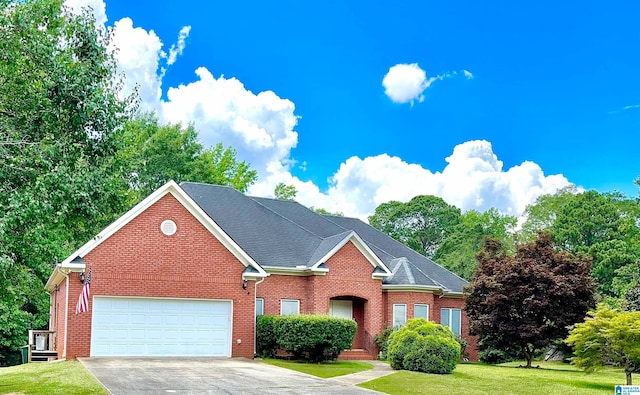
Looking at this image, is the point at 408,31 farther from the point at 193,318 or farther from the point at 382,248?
the point at 193,318

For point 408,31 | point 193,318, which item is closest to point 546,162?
point 408,31

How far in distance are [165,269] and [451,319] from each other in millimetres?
14940

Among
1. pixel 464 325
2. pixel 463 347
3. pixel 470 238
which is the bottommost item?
pixel 463 347

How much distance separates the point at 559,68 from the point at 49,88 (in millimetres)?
23865

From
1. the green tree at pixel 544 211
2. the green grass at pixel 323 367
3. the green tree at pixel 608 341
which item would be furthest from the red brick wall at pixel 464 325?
the green tree at pixel 544 211

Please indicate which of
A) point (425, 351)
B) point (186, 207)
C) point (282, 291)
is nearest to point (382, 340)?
point (282, 291)

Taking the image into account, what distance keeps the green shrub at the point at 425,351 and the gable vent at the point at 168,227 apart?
906 cm

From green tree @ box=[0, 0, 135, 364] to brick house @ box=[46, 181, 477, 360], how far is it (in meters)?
8.22

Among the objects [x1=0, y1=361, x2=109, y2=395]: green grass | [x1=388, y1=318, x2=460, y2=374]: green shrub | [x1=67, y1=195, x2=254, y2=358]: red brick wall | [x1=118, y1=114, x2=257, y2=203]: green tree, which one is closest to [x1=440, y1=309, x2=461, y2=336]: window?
[x1=388, y1=318, x2=460, y2=374]: green shrub

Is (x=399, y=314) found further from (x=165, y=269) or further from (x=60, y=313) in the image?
(x=60, y=313)

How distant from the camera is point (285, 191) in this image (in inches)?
2482

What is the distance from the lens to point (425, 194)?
6850 cm

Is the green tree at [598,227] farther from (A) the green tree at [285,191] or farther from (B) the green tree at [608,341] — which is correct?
(B) the green tree at [608,341]

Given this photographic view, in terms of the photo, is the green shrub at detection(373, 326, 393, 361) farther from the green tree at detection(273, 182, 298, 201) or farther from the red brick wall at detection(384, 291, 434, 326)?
the green tree at detection(273, 182, 298, 201)
